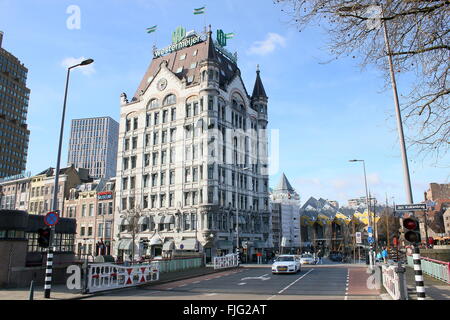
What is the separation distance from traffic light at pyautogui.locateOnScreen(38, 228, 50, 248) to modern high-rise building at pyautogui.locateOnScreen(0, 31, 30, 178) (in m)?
103

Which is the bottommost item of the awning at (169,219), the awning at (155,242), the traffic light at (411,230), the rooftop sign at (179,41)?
the awning at (155,242)

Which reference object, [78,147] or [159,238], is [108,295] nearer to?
[159,238]

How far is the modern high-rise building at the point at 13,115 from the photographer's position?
4106 inches

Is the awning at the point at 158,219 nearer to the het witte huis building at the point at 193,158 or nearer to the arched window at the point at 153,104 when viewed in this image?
the het witte huis building at the point at 193,158

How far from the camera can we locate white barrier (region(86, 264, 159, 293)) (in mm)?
17797

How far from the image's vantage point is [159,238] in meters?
53.9

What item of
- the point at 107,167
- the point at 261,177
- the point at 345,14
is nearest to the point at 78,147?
the point at 107,167

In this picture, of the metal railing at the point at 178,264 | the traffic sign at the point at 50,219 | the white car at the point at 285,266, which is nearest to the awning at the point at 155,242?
the metal railing at the point at 178,264

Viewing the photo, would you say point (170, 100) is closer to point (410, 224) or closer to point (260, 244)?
point (260, 244)

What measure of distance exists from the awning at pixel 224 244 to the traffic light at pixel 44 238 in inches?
1444

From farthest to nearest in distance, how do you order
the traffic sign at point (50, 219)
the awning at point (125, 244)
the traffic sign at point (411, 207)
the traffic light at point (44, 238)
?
the awning at point (125, 244) → the traffic sign at point (50, 219) → the traffic light at point (44, 238) → the traffic sign at point (411, 207)
